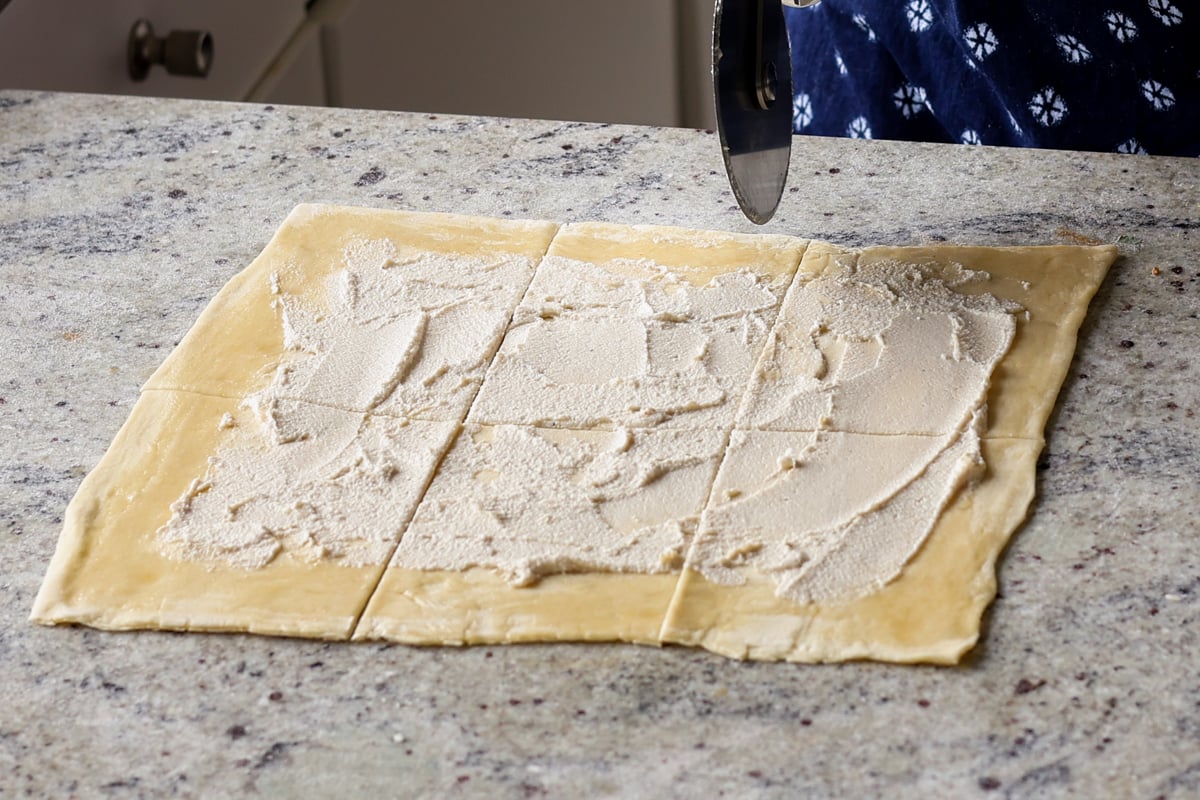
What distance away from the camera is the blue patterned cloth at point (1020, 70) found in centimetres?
148

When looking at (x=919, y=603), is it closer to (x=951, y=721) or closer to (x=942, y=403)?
(x=951, y=721)

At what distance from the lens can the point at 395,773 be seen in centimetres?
78

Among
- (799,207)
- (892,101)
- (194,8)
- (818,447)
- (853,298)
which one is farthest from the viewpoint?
(194,8)

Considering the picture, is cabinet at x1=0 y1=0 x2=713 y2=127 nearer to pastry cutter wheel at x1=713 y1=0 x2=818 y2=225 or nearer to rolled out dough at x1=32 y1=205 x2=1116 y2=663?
rolled out dough at x1=32 y1=205 x2=1116 y2=663

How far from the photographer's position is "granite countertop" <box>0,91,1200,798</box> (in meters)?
0.78

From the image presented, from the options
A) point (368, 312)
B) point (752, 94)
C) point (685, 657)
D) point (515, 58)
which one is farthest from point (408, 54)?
point (685, 657)

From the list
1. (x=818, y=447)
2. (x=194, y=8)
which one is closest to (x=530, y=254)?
(x=818, y=447)

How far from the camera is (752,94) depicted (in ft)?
3.52

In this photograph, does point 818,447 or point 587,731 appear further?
point 818,447

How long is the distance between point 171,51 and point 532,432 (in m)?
1.47

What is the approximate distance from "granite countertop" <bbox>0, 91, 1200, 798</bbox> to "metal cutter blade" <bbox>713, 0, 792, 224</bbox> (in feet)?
0.75

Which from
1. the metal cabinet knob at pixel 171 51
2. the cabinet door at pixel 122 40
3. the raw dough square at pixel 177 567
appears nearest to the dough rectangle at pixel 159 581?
the raw dough square at pixel 177 567

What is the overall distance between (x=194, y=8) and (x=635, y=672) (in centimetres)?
190

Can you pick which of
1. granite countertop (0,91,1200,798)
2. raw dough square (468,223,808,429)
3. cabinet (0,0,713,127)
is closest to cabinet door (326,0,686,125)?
cabinet (0,0,713,127)
